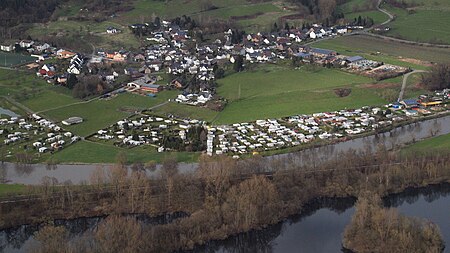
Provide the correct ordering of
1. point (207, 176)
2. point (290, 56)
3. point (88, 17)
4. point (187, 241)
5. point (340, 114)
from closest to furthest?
point (187, 241)
point (207, 176)
point (340, 114)
point (290, 56)
point (88, 17)

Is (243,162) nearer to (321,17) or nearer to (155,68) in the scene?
(155,68)

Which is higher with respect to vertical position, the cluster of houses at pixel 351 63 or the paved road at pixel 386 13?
the paved road at pixel 386 13

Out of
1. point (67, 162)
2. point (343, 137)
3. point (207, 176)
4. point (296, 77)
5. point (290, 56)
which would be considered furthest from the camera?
point (290, 56)

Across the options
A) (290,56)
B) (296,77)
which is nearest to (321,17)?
(290,56)

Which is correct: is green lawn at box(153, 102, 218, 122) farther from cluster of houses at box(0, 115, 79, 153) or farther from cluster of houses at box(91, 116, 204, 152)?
cluster of houses at box(0, 115, 79, 153)

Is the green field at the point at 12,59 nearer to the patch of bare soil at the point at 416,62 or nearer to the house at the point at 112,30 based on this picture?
the house at the point at 112,30

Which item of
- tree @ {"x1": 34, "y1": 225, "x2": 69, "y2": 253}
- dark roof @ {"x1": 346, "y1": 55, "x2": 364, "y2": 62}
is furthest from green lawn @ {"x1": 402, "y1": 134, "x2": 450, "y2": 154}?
tree @ {"x1": 34, "y1": 225, "x2": 69, "y2": 253}

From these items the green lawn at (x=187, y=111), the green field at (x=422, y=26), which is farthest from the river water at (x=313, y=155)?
the green field at (x=422, y=26)
